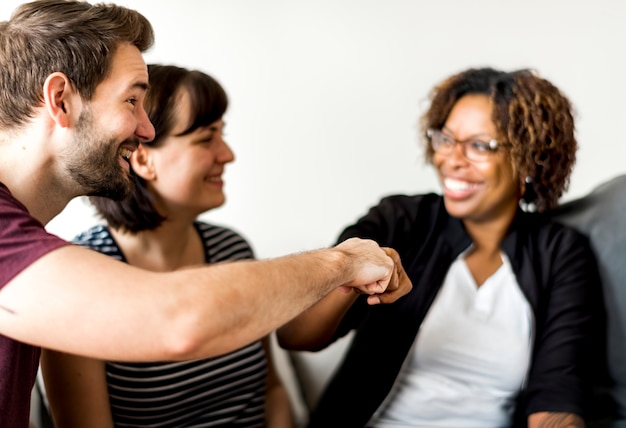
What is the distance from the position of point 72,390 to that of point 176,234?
0.44 meters

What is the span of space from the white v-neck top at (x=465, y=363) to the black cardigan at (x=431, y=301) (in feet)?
0.12

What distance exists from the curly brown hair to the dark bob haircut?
23.9 inches

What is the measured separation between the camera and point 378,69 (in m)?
2.35

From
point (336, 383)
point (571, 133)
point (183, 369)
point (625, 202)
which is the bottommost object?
point (336, 383)

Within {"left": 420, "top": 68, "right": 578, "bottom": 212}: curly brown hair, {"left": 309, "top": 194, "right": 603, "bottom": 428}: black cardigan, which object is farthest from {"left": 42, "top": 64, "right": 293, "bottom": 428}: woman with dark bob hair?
{"left": 420, "top": 68, "right": 578, "bottom": 212}: curly brown hair

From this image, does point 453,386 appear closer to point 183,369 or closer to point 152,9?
point 183,369

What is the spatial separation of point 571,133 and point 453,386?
2.21ft

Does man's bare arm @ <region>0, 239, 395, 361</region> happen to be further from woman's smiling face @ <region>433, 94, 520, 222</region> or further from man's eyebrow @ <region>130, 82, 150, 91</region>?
Answer: woman's smiling face @ <region>433, 94, 520, 222</region>

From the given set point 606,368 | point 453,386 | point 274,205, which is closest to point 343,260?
point 453,386

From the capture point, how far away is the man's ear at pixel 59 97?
1150 mm

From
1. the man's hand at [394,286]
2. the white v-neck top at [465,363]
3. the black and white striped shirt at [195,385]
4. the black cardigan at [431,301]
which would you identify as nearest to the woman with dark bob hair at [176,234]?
the black and white striped shirt at [195,385]

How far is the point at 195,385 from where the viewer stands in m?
1.67

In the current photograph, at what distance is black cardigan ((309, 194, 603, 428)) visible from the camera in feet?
5.68

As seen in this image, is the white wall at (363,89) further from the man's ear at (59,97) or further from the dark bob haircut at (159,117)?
the man's ear at (59,97)
